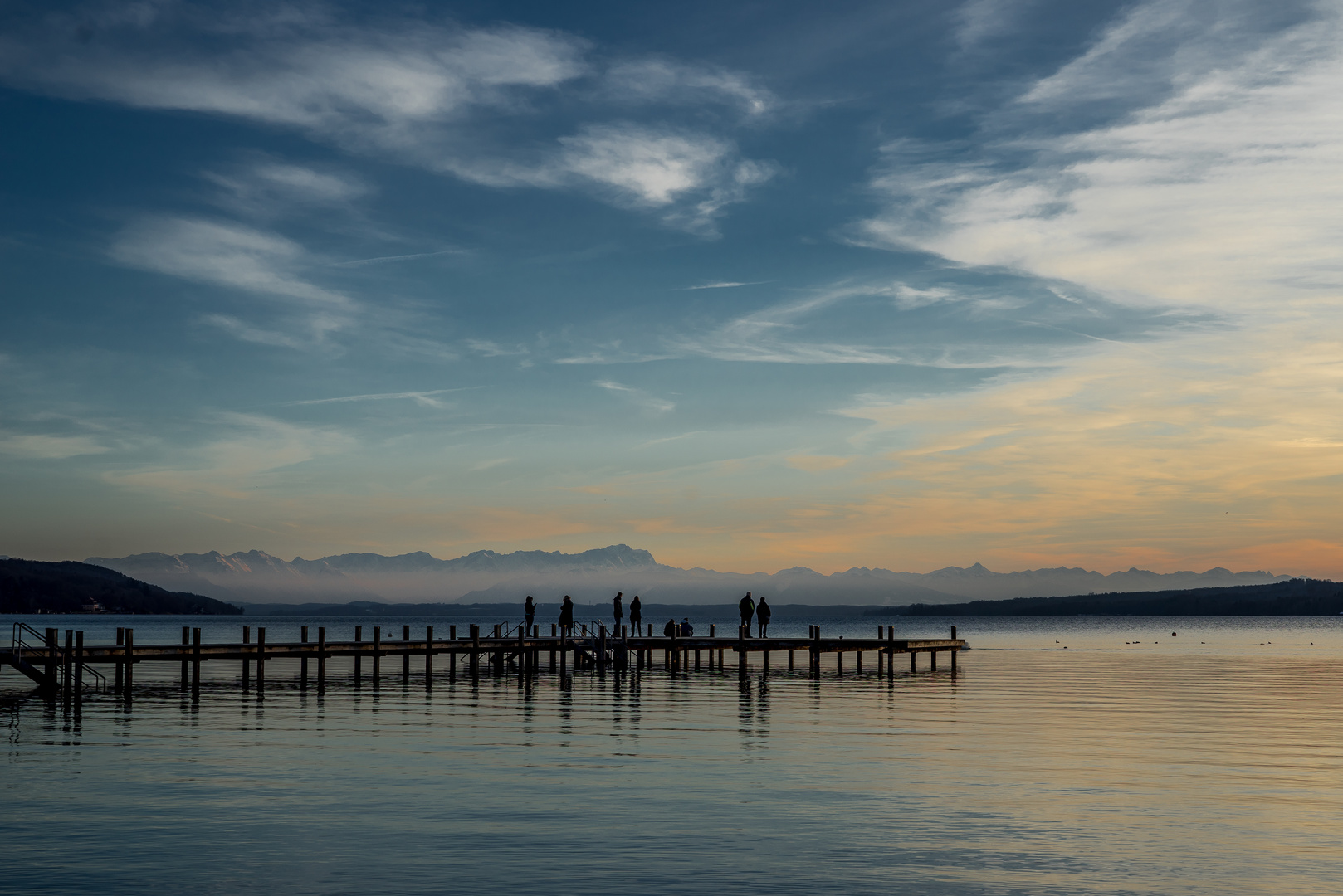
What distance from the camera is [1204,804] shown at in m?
18.9

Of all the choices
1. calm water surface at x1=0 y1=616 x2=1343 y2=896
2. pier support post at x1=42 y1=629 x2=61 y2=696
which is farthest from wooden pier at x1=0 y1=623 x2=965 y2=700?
calm water surface at x1=0 y1=616 x2=1343 y2=896

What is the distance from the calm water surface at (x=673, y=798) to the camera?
47.8 feet

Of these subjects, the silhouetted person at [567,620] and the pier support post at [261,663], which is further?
the silhouetted person at [567,620]

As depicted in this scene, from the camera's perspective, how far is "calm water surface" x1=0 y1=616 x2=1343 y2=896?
14.6 m

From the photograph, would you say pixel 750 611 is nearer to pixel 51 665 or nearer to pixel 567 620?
pixel 567 620

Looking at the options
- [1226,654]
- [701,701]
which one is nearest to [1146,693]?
[701,701]

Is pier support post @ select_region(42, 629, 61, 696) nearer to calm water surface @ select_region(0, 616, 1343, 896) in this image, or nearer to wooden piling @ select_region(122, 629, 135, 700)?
calm water surface @ select_region(0, 616, 1343, 896)

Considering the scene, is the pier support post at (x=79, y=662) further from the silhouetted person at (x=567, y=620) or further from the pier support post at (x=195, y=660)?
the silhouetted person at (x=567, y=620)

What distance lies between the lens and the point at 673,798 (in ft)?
63.9

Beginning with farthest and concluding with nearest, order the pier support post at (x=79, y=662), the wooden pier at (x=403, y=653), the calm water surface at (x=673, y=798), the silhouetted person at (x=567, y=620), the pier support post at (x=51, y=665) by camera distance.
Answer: the silhouetted person at (x=567, y=620) < the wooden pier at (x=403, y=653) < the pier support post at (x=51, y=665) < the pier support post at (x=79, y=662) < the calm water surface at (x=673, y=798)

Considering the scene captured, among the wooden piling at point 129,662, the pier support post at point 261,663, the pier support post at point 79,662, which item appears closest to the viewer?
the pier support post at point 79,662

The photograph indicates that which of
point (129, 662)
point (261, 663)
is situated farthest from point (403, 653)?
point (129, 662)

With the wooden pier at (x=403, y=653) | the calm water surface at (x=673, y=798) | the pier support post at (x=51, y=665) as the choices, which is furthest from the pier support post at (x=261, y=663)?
the pier support post at (x=51, y=665)

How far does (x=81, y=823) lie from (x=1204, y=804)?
17.1 meters
